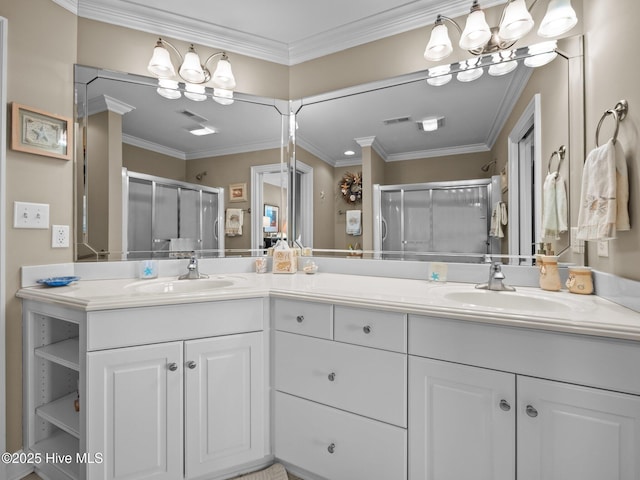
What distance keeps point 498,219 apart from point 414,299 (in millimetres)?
767

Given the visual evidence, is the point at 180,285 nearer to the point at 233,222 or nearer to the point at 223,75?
the point at 233,222

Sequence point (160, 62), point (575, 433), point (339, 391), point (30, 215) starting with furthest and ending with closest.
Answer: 1. point (160, 62)
2. point (30, 215)
3. point (339, 391)
4. point (575, 433)

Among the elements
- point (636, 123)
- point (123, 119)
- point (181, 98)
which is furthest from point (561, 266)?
point (123, 119)

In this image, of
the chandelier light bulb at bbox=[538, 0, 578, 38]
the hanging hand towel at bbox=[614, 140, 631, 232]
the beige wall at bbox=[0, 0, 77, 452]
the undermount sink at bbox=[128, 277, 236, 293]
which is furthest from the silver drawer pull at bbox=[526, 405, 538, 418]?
the beige wall at bbox=[0, 0, 77, 452]

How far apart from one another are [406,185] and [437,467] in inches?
52.3

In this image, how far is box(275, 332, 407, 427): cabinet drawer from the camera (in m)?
1.21

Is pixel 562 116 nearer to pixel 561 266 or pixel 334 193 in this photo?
pixel 561 266

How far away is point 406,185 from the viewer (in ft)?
6.01

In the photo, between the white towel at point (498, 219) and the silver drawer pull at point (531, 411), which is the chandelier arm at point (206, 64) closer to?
the white towel at point (498, 219)

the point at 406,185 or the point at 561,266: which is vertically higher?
the point at 406,185

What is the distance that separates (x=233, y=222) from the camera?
7.04 ft

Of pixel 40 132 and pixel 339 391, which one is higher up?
pixel 40 132

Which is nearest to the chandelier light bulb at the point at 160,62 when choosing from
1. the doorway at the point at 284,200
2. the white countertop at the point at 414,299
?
the doorway at the point at 284,200

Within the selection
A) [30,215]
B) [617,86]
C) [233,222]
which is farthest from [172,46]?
[617,86]
